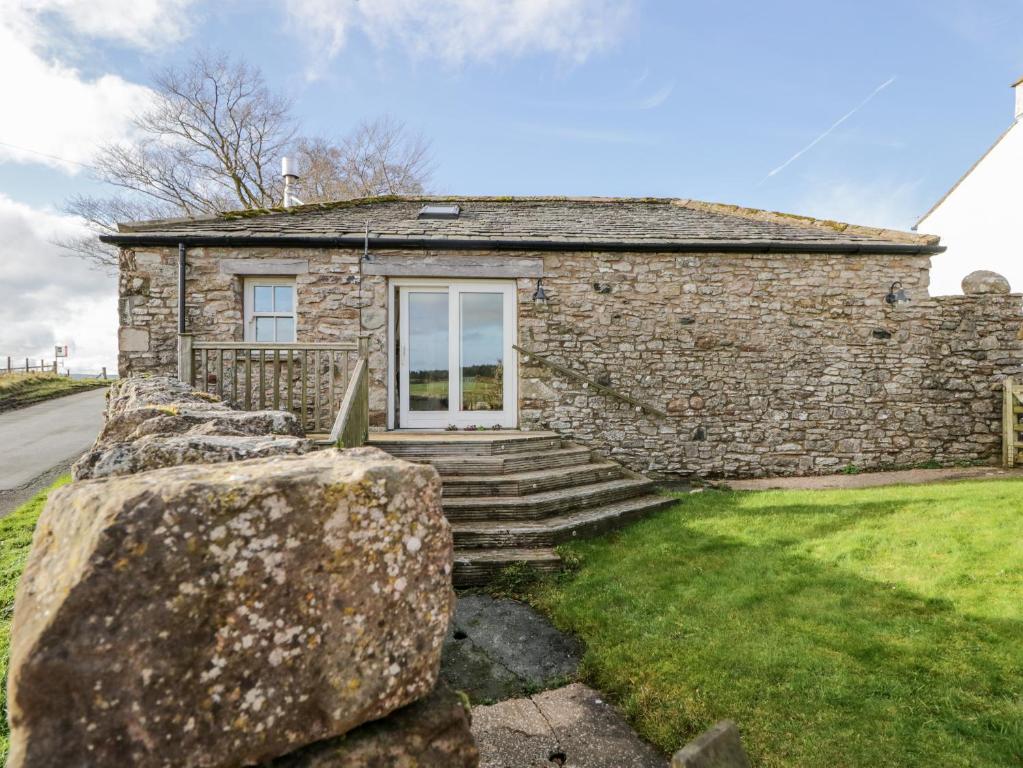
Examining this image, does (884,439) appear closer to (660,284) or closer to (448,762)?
(660,284)

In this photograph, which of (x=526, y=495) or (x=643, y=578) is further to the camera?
(x=526, y=495)

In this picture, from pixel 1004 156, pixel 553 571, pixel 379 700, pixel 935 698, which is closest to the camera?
pixel 379 700

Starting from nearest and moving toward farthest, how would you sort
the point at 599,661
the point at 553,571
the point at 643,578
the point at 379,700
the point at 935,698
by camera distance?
the point at 379,700, the point at 935,698, the point at 599,661, the point at 643,578, the point at 553,571

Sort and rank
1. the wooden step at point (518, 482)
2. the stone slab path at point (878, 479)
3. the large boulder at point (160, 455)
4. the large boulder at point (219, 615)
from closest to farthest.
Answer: the large boulder at point (219, 615) < the large boulder at point (160, 455) < the wooden step at point (518, 482) < the stone slab path at point (878, 479)

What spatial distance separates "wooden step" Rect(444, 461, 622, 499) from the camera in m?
5.52

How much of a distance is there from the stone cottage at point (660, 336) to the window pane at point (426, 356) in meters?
0.02

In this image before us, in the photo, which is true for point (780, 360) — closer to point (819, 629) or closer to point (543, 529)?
point (543, 529)

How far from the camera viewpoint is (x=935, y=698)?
96.8 inches

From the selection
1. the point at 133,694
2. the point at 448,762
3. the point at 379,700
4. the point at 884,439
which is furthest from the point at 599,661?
the point at 884,439

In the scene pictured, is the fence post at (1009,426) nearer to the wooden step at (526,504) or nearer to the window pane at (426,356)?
the wooden step at (526,504)

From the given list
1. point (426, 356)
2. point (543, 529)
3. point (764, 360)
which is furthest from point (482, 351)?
point (764, 360)

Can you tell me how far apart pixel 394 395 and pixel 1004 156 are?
55.6ft

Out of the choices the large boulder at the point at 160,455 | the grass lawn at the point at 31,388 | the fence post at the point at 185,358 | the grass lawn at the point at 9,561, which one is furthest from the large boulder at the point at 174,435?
the grass lawn at the point at 31,388

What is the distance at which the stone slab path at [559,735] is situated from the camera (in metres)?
2.22
